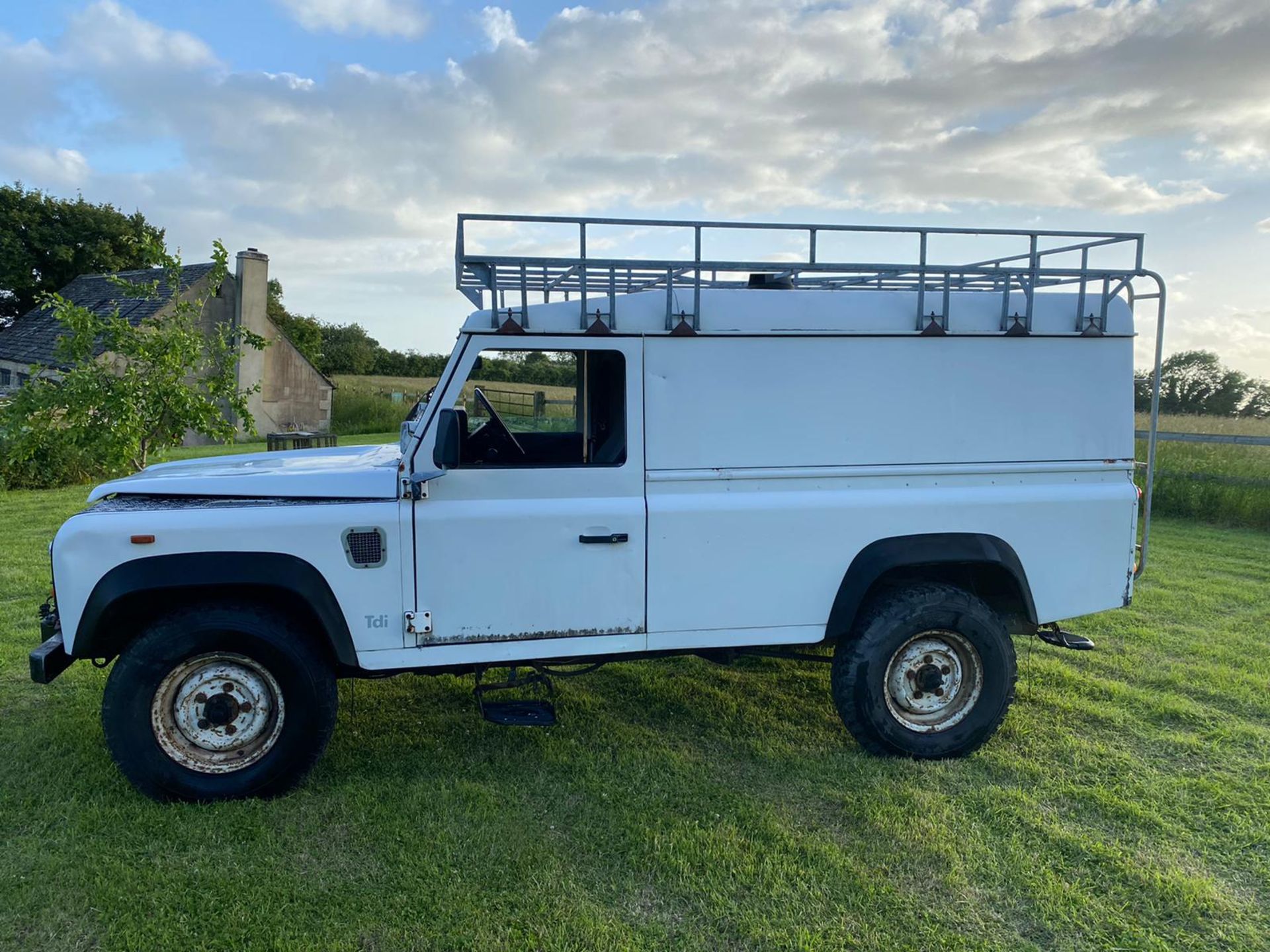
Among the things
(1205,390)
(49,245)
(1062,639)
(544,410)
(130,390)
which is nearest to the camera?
(544,410)

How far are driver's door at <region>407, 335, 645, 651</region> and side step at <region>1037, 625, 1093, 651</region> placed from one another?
7.86ft

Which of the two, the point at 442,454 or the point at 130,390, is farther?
the point at 130,390

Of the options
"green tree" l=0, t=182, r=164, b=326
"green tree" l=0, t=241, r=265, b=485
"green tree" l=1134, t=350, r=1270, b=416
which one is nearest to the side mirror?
"green tree" l=0, t=241, r=265, b=485

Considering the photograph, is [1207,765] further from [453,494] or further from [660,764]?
[453,494]

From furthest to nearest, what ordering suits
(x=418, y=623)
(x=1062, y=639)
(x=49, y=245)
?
(x=49, y=245) < (x=1062, y=639) < (x=418, y=623)

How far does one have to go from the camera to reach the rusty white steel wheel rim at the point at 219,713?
13.0 feet

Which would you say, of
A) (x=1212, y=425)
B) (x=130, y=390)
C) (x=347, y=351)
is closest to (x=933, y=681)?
(x=130, y=390)

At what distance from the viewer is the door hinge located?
4023 mm

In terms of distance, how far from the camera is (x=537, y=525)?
4094 millimetres

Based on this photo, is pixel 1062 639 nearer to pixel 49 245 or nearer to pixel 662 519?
pixel 662 519

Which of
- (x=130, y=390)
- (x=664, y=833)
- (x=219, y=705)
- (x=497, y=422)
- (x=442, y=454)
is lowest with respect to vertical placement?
(x=664, y=833)

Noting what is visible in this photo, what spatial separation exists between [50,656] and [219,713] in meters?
0.79

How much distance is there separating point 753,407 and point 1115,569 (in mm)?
2196

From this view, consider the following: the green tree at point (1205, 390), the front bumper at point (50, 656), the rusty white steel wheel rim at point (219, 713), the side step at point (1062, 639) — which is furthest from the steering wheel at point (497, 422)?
the green tree at point (1205, 390)
